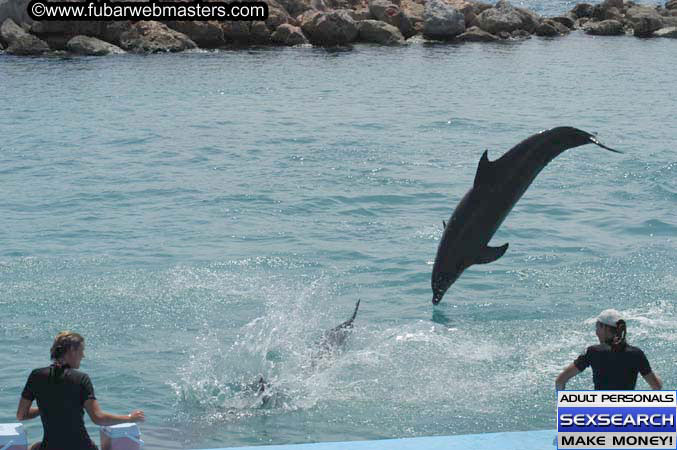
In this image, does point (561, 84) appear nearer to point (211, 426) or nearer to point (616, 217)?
point (616, 217)

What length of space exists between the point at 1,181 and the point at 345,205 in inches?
253

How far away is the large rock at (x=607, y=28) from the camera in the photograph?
42.8 meters

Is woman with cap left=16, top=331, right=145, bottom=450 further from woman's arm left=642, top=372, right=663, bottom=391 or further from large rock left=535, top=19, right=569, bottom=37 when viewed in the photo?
large rock left=535, top=19, right=569, bottom=37

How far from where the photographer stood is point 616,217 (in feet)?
53.4

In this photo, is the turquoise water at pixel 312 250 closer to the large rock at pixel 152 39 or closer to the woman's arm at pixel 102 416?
the woman's arm at pixel 102 416

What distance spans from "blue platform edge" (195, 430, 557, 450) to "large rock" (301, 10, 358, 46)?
32.0 m

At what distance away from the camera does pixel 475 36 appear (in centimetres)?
4072

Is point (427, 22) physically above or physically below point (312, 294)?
above

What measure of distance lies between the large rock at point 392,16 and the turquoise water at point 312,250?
36.1 feet

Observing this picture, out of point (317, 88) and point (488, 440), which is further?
point (317, 88)

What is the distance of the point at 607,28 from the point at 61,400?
130ft

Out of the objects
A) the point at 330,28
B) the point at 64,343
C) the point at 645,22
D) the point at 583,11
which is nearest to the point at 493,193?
the point at 64,343

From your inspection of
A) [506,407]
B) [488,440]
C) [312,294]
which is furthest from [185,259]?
[488,440]

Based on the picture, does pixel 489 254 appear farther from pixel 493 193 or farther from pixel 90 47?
pixel 90 47
